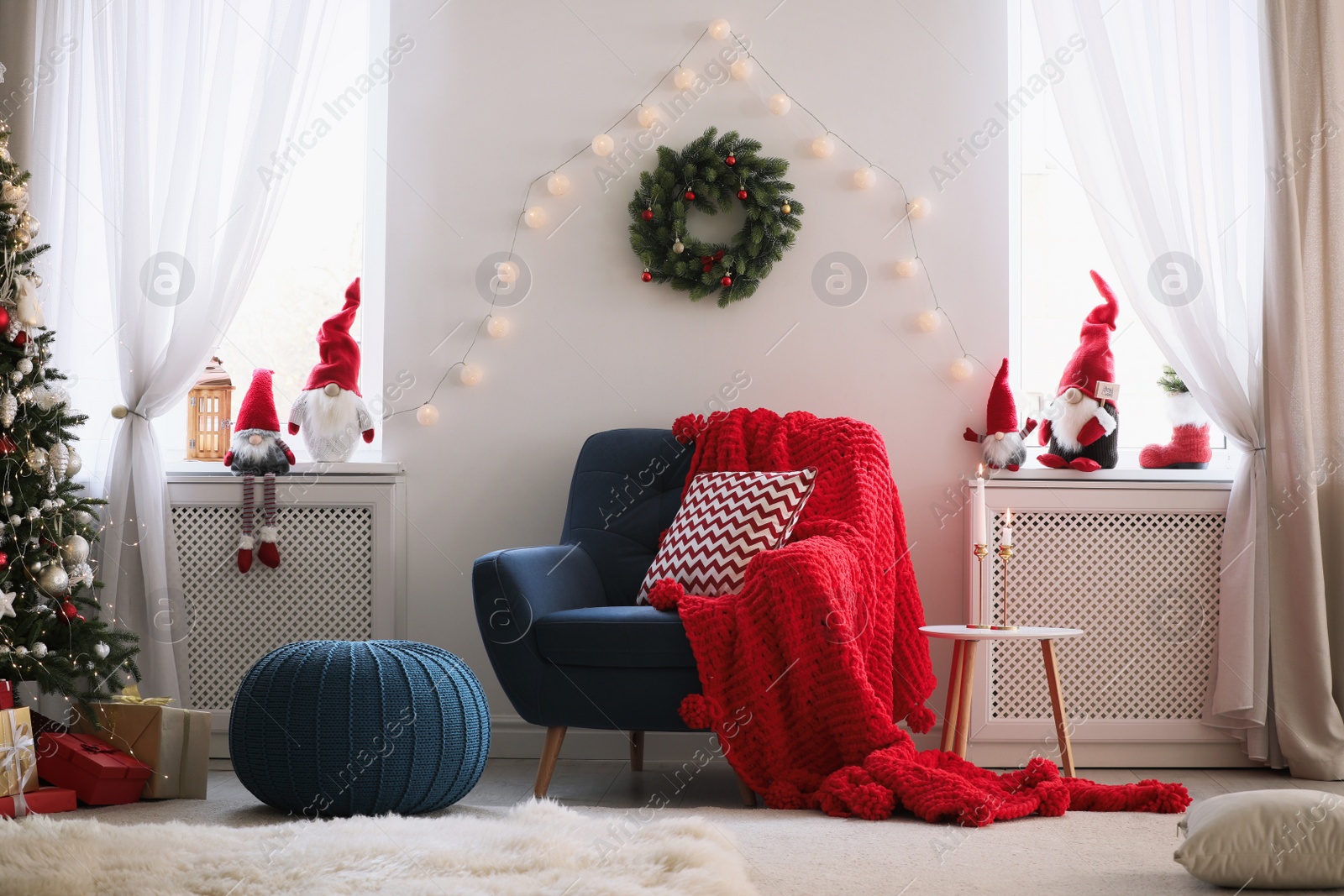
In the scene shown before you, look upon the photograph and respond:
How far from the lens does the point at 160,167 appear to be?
10.4 feet

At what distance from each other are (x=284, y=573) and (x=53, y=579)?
0.67 metres

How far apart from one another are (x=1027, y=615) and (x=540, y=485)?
1441 mm

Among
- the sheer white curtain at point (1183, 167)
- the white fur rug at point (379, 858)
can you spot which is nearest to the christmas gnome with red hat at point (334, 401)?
Result: the white fur rug at point (379, 858)

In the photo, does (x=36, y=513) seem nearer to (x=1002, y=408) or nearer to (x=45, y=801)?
(x=45, y=801)

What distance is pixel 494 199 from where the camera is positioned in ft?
10.6

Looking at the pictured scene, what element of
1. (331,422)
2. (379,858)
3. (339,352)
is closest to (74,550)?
(331,422)

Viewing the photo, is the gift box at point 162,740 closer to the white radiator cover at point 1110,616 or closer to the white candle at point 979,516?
the white candle at point 979,516

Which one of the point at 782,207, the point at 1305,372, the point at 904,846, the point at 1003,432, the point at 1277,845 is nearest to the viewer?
the point at 1277,845

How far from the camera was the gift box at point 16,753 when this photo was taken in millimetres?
2332

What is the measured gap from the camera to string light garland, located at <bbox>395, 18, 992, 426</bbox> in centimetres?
316

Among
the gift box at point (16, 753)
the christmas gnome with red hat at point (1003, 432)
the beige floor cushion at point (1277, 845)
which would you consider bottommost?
the gift box at point (16, 753)

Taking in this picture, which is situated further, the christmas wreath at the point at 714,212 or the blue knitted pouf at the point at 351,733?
the christmas wreath at the point at 714,212

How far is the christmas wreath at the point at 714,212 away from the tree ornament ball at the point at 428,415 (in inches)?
29.0

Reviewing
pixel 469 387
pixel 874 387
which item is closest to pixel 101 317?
pixel 469 387
